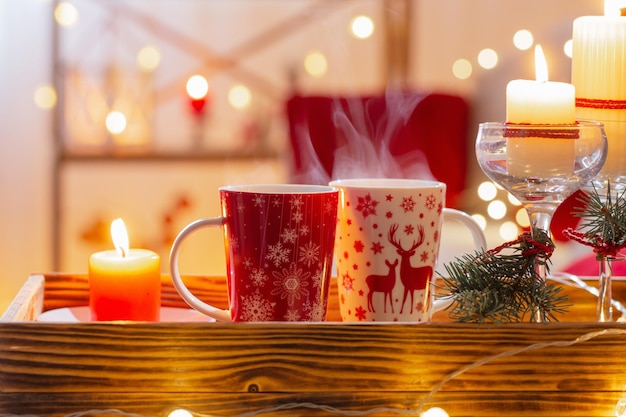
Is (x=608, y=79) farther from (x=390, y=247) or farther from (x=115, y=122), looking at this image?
(x=115, y=122)

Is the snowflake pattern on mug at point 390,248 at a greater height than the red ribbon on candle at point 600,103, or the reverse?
the red ribbon on candle at point 600,103

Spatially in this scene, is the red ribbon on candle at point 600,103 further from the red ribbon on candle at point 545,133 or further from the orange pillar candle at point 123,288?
the orange pillar candle at point 123,288

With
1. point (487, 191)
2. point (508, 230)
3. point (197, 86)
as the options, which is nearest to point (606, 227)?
point (508, 230)

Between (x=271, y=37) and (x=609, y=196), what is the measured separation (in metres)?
2.45

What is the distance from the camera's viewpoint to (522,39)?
2.99 metres

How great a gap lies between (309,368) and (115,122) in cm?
245

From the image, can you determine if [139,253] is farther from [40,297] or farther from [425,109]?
[425,109]

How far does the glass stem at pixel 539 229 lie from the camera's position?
60cm

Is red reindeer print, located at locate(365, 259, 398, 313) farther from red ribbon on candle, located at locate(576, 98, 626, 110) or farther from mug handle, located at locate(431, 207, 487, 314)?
red ribbon on candle, located at locate(576, 98, 626, 110)

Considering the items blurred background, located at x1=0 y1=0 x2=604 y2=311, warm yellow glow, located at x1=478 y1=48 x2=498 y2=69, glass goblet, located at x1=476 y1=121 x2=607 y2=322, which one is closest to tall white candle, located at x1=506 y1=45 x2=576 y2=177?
glass goblet, located at x1=476 y1=121 x2=607 y2=322

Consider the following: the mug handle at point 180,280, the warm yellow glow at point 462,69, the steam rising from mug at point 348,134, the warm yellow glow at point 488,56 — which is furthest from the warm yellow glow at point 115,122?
the mug handle at point 180,280

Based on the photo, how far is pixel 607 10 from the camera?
2.23ft

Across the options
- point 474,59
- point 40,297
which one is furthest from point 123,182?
point 40,297

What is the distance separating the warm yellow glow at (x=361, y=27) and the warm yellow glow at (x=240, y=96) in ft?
1.43
